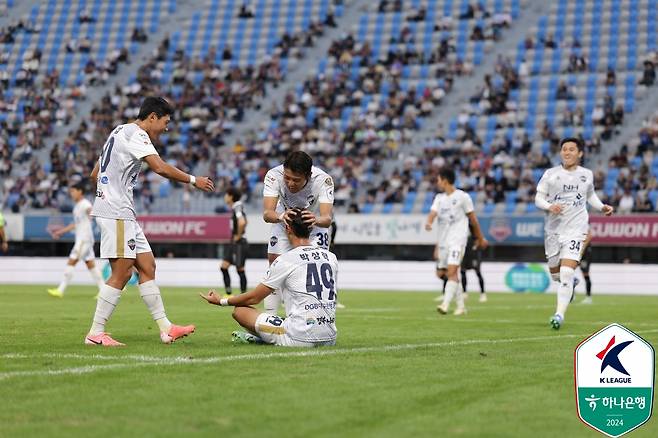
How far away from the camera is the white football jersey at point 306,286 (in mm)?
10898

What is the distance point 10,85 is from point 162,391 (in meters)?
48.4

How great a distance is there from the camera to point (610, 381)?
6988 mm

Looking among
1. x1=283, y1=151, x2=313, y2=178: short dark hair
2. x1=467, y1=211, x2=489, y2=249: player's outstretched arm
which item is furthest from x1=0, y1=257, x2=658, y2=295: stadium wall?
x1=283, y1=151, x2=313, y2=178: short dark hair

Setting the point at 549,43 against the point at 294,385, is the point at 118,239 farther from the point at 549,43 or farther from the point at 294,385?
the point at 549,43

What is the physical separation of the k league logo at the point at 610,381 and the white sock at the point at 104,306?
613 centimetres

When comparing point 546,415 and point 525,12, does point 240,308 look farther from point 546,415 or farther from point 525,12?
point 525,12

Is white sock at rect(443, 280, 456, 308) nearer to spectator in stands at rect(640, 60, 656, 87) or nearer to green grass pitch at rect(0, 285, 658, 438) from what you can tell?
green grass pitch at rect(0, 285, 658, 438)

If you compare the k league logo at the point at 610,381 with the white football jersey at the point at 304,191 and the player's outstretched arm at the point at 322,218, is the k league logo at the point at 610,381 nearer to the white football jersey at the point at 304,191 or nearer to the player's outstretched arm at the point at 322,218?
the player's outstretched arm at the point at 322,218

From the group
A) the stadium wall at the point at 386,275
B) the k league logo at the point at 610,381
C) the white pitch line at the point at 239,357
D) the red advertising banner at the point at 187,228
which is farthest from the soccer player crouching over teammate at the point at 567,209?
the red advertising banner at the point at 187,228

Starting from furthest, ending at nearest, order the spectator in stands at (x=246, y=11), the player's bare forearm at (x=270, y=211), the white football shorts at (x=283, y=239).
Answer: the spectator in stands at (x=246, y=11), the white football shorts at (x=283, y=239), the player's bare forearm at (x=270, y=211)

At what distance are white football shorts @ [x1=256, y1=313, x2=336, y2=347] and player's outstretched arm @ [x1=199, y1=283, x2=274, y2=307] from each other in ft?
1.14

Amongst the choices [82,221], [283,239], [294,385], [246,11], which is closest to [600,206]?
[283,239]

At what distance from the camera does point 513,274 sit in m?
35.9

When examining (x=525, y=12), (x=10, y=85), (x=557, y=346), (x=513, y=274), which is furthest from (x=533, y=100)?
(x=557, y=346)
